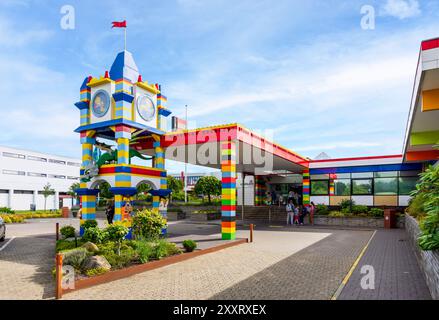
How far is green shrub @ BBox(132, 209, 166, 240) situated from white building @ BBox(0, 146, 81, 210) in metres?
45.5

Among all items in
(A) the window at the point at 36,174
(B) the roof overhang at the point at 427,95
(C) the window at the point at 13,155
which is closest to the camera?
(B) the roof overhang at the point at 427,95

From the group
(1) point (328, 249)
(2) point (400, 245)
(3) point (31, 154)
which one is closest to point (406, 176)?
(2) point (400, 245)

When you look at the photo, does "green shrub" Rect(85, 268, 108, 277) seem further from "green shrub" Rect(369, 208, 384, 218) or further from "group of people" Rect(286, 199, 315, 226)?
"green shrub" Rect(369, 208, 384, 218)

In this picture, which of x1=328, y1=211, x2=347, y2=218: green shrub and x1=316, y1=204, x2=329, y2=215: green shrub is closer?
x1=328, y1=211, x2=347, y2=218: green shrub

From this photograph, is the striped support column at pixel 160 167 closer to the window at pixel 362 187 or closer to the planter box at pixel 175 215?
the planter box at pixel 175 215

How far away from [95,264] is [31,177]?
51558 mm

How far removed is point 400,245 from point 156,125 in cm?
1283

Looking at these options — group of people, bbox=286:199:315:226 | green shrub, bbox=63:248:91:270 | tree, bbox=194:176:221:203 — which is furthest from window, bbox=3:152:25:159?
green shrub, bbox=63:248:91:270

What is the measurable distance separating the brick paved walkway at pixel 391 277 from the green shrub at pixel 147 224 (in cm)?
665

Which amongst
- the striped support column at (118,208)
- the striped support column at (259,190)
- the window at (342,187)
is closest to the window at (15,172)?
the striped support column at (259,190)

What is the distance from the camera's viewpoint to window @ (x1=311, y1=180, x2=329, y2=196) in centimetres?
2852

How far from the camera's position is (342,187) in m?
27.9

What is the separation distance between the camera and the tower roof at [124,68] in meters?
14.9
